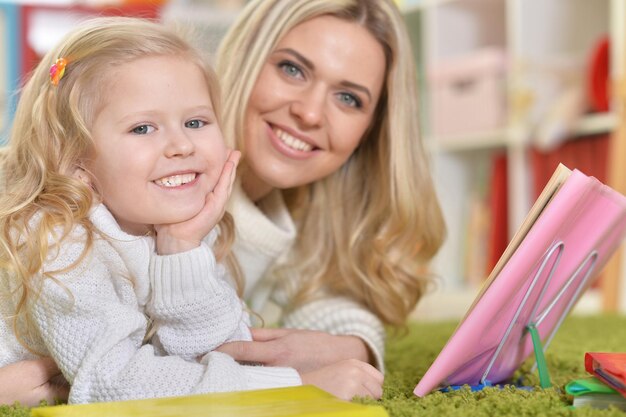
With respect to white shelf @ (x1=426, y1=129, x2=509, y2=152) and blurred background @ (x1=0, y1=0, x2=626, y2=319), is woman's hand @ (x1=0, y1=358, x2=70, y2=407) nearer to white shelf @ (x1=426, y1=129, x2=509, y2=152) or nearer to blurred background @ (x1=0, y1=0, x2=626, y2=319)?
blurred background @ (x1=0, y1=0, x2=626, y2=319)

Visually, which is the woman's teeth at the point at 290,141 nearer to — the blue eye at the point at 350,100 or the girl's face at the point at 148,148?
the blue eye at the point at 350,100

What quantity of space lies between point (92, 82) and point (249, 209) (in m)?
0.51

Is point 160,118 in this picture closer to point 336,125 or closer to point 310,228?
point 336,125

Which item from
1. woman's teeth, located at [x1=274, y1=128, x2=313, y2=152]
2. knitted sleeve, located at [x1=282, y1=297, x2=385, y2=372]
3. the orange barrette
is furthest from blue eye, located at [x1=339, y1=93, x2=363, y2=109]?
the orange barrette

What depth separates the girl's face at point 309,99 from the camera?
1.48m

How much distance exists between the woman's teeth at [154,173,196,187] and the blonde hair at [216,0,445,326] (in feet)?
1.18

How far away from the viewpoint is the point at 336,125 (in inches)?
59.4

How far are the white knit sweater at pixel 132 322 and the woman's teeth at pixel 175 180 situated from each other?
0.08m

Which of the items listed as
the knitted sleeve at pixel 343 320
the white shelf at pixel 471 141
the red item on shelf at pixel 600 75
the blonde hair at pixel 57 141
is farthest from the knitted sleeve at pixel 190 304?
the white shelf at pixel 471 141

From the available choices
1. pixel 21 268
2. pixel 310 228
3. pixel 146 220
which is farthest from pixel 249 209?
pixel 21 268

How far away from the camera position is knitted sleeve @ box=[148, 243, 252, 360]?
3.47ft

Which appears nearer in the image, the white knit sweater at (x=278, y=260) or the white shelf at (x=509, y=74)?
the white knit sweater at (x=278, y=260)

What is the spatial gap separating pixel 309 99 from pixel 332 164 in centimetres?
14

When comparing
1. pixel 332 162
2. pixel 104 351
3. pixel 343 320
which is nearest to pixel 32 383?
pixel 104 351
